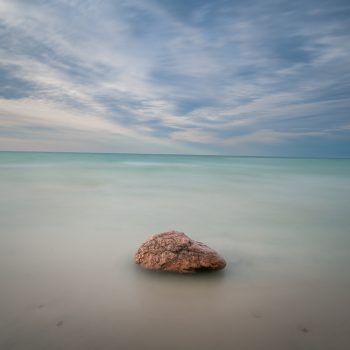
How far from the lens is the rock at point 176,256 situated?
417cm

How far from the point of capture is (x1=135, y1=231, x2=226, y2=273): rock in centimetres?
417

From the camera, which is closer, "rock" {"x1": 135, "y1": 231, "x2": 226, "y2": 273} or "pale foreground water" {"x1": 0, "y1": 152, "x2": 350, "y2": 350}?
"pale foreground water" {"x1": 0, "y1": 152, "x2": 350, "y2": 350}

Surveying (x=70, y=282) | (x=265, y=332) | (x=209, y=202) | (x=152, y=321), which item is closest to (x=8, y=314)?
(x=70, y=282)

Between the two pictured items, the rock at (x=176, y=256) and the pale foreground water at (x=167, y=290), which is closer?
the pale foreground water at (x=167, y=290)

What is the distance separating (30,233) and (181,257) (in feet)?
11.8

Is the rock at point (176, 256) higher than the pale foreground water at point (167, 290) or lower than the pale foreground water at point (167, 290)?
higher

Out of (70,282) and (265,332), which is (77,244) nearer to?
(70,282)

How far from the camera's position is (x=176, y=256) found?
13.8ft

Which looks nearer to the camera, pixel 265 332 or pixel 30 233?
pixel 265 332

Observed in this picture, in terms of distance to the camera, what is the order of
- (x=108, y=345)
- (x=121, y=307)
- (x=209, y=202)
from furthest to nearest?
(x=209, y=202) → (x=121, y=307) → (x=108, y=345)

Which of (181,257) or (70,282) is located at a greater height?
(181,257)

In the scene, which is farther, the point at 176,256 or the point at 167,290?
the point at 176,256

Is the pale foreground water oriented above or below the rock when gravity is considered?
below

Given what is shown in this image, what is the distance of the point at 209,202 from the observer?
36.1 feet
